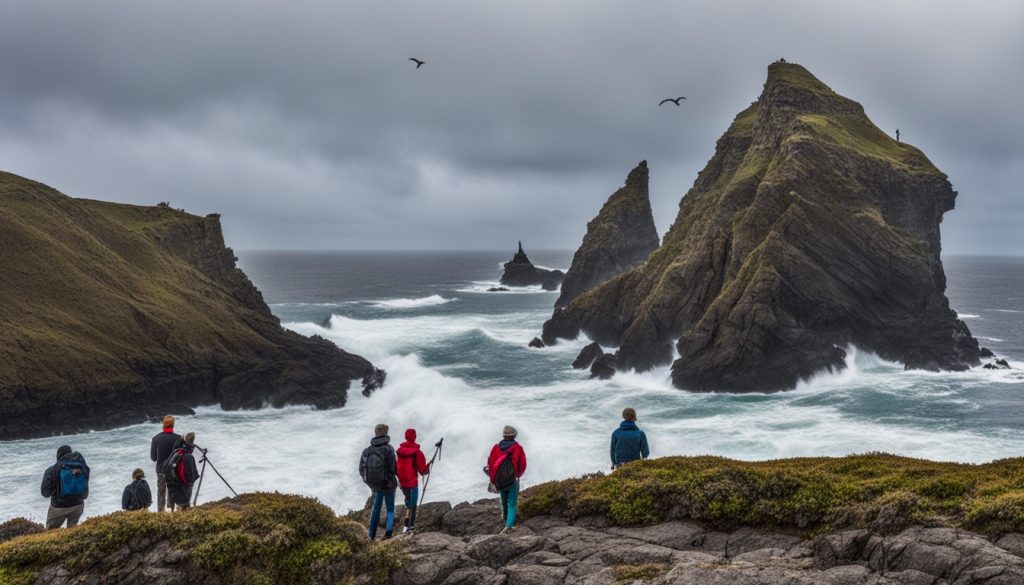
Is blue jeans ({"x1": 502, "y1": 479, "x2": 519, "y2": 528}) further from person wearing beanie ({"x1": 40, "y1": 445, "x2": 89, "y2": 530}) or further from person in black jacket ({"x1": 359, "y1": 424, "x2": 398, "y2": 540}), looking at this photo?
person wearing beanie ({"x1": 40, "y1": 445, "x2": 89, "y2": 530})

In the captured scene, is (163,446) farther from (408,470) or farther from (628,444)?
(628,444)

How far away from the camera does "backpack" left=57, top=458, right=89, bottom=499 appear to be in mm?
13672

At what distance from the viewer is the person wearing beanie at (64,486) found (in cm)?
1365

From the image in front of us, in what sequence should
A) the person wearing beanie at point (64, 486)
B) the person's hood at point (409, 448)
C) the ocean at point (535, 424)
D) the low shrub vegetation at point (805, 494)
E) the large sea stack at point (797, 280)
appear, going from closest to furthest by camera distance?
the low shrub vegetation at point (805, 494)
the person's hood at point (409, 448)
the person wearing beanie at point (64, 486)
the ocean at point (535, 424)
the large sea stack at point (797, 280)

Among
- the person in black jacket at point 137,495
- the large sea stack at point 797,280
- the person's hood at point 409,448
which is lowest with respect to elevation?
the person in black jacket at point 137,495

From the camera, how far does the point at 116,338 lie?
4850 centimetres

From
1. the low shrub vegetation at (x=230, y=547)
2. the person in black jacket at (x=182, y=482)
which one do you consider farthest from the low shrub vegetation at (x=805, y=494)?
the person in black jacket at (x=182, y=482)

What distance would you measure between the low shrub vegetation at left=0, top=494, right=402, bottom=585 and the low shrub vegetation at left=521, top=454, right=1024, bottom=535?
464 cm

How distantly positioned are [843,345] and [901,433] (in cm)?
1828

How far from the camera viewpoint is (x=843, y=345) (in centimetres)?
5516

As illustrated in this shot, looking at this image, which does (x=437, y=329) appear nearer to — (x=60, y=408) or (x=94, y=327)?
(x=94, y=327)

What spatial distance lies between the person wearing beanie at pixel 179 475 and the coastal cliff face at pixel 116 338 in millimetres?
33532

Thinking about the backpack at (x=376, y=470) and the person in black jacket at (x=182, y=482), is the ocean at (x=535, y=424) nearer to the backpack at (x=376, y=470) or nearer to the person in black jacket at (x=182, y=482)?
the person in black jacket at (x=182, y=482)

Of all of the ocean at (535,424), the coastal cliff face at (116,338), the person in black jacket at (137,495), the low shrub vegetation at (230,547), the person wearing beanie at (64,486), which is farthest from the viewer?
the coastal cliff face at (116,338)
